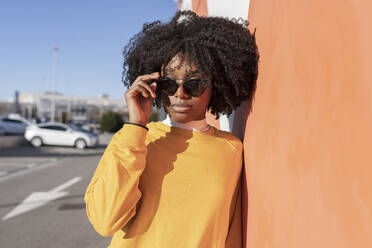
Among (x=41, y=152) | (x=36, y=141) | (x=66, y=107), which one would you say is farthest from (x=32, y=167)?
(x=66, y=107)

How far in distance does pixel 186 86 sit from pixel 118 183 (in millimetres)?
593

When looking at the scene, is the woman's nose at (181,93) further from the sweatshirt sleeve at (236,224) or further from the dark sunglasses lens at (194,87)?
the sweatshirt sleeve at (236,224)

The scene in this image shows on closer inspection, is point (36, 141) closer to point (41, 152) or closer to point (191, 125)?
point (41, 152)

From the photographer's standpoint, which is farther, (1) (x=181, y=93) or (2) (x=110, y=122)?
(2) (x=110, y=122)

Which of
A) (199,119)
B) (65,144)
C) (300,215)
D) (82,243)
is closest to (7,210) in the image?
(82,243)

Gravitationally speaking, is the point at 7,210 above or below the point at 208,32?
below

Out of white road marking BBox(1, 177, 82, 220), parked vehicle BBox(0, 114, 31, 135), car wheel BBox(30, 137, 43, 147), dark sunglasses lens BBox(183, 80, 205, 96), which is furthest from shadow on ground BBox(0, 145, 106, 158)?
dark sunglasses lens BBox(183, 80, 205, 96)

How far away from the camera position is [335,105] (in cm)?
96

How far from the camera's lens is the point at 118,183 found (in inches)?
49.9

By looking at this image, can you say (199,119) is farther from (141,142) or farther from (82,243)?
(82,243)

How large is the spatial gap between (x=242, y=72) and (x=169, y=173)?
0.69 m

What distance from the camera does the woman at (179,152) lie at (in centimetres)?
131

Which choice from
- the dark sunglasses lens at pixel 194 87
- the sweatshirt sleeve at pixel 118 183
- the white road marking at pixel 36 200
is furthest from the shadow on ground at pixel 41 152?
the sweatshirt sleeve at pixel 118 183

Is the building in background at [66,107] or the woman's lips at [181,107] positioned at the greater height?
the woman's lips at [181,107]
